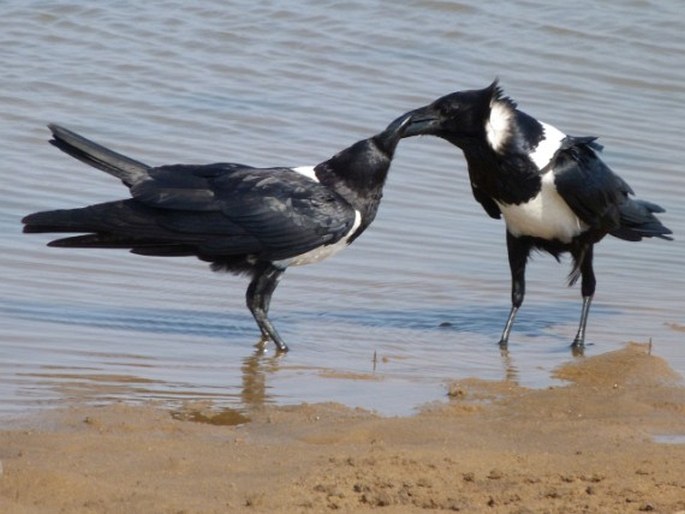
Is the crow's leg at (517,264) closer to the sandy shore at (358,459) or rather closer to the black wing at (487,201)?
the black wing at (487,201)

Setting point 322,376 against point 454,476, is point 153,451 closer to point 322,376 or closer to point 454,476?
point 454,476

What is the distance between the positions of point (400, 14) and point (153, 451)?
11.2 m

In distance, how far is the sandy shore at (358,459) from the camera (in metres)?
4.85

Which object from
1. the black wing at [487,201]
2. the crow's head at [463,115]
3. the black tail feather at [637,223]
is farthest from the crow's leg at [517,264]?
the crow's head at [463,115]

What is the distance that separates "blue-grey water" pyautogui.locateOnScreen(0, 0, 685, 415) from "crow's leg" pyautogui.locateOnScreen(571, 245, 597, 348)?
0.12 metres

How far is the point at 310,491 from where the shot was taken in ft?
16.2

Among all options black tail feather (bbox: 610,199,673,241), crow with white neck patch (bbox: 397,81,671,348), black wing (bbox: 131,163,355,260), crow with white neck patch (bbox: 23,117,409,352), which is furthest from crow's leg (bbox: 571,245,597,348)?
black wing (bbox: 131,163,355,260)

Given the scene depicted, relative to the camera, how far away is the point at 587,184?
8070 millimetres

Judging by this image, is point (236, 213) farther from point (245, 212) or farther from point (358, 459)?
point (358, 459)

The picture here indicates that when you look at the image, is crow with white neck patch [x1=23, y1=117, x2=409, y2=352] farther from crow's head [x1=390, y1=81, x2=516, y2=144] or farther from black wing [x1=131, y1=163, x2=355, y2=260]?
crow's head [x1=390, y1=81, x2=516, y2=144]

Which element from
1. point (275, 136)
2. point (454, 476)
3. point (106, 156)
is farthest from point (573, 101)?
point (454, 476)

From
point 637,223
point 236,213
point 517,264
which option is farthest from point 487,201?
point 236,213

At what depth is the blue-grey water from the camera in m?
7.29

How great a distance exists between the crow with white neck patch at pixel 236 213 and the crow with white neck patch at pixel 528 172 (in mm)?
423
